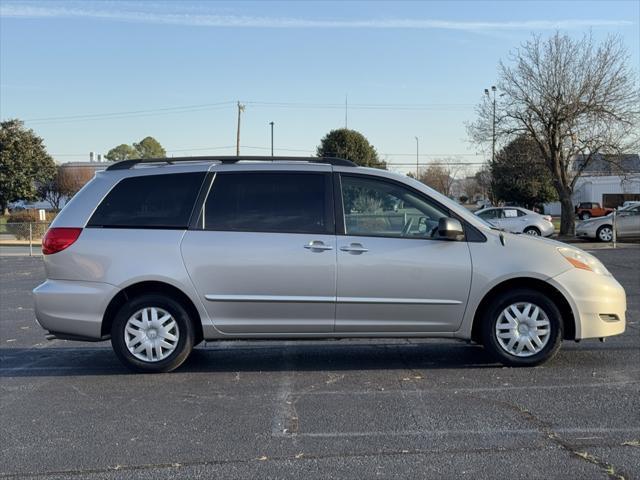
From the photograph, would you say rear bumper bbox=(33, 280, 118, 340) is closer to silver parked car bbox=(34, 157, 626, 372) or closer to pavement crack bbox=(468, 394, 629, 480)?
silver parked car bbox=(34, 157, 626, 372)

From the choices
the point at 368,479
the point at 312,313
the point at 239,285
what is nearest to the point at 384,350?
the point at 312,313

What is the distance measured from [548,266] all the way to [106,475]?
13.3 feet

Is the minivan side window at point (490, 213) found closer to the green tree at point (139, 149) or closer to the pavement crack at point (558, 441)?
the pavement crack at point (558, 441)

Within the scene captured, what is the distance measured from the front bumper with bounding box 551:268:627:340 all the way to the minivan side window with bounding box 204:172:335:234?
220cm

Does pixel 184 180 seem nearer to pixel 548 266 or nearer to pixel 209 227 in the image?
pixel 209 227

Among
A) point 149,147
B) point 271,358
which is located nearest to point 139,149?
point 149,147

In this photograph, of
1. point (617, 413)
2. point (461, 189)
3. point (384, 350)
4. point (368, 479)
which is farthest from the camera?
point (461, 189)

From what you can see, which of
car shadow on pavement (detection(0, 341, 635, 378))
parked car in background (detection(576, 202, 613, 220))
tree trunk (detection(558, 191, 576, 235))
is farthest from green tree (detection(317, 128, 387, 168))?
car shadow on pavement (detection(0, 341, 635, 378))

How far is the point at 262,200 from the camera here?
19.3ft

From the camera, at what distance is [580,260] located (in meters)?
5.89

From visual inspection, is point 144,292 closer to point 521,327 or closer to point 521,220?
point 521,327

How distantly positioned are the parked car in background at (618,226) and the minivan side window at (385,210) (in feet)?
66.5

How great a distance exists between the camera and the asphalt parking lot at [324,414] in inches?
152

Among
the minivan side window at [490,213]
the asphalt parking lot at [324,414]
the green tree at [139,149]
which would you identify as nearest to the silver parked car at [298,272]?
the asphalt parking lot at [324,414]
